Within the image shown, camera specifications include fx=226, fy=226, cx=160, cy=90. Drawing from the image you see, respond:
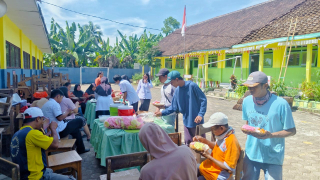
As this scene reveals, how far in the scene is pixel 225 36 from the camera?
16938 millimetres

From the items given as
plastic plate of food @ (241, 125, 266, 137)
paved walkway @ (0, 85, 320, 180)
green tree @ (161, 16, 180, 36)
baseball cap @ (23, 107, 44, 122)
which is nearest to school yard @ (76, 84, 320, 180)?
paved walkway @ (0, 85, 320, 180)

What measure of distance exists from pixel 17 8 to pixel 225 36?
44.6ft

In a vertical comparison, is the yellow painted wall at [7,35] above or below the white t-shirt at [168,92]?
above

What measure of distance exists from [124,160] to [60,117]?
8.06 ft

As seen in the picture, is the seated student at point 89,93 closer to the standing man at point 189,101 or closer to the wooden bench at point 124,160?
the standing man at point 189,101

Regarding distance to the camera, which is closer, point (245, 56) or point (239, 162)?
point (239, 162)

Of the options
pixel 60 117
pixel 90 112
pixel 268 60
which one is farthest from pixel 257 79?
pixel 268 60

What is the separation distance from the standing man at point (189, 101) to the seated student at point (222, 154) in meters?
1.24

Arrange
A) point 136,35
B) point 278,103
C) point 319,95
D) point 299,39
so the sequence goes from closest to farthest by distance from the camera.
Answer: point 278,103 → point 319,95 → point 299,39 → point 136,35

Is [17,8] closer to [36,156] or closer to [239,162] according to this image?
[36,156]

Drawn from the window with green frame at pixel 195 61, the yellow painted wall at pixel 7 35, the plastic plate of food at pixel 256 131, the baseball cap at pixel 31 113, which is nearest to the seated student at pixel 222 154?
the plastic plate of food at pixel 256 131

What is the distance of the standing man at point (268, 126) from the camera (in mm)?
2504

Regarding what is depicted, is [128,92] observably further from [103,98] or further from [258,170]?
[258,170]

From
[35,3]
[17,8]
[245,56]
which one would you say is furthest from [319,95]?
[17,8]
